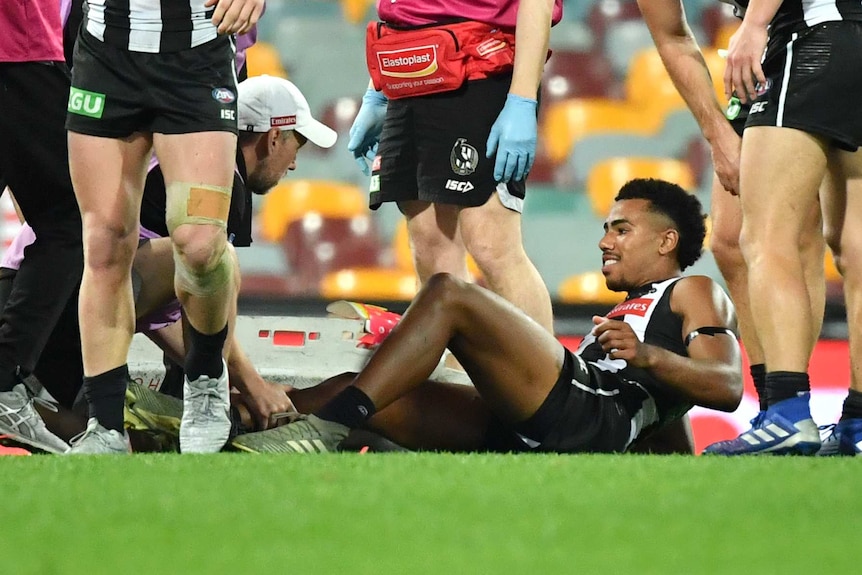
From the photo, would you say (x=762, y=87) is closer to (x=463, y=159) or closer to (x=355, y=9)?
(x=463, y=159)

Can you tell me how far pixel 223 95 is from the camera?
2.81m

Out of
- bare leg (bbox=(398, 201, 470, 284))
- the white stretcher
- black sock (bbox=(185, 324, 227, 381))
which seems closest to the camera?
black sock (bbox=(185, 324, 227, 381))

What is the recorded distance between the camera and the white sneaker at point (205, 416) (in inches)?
110

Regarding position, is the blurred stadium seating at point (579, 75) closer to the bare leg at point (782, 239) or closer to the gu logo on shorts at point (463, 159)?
the gu logo on shorts at point (463, 159)

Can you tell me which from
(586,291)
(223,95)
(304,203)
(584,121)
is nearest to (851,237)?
(223,95)

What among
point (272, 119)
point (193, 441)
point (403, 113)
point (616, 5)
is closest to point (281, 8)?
point (616, 5)

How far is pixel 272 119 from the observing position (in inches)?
149

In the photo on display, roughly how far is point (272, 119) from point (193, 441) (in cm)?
132

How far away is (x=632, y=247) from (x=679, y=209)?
21cm

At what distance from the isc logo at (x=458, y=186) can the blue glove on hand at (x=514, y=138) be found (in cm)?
7

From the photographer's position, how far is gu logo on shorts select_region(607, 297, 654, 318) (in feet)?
10.3

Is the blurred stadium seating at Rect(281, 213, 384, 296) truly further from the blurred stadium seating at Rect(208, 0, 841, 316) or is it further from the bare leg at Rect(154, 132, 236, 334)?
the bare leg at Rect(154, 132, 236, 334)

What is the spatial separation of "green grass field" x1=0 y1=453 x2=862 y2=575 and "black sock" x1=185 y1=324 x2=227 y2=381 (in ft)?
1.99

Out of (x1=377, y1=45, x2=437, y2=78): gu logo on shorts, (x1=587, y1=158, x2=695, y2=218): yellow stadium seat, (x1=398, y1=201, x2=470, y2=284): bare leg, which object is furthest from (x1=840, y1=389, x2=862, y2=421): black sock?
(x1=587, y1=158, x2=695, y2=218): yellow stadium seat
